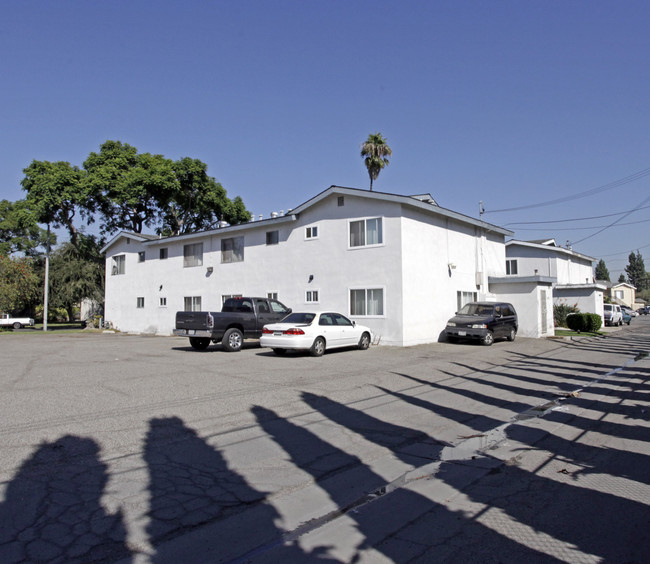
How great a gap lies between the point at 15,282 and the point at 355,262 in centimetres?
3502

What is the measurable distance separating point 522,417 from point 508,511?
3.93 meters

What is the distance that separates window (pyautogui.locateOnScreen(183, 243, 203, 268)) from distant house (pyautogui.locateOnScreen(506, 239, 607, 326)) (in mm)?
21080

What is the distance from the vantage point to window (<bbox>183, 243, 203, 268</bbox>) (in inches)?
1109

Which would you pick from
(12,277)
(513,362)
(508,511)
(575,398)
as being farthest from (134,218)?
(508,511)

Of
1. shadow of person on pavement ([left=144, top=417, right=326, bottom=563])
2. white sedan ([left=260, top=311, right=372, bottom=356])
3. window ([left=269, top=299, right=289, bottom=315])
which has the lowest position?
shadow of person on pavement ([left=144, top=417, right=326, bottom=563])

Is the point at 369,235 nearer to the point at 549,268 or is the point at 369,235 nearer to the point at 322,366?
the point at 322,366

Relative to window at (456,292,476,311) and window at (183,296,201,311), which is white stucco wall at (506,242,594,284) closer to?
window at (456,292,476,311)

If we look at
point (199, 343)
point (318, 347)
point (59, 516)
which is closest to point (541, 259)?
point (318, 347)

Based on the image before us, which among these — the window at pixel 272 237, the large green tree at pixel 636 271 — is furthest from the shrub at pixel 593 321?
the large green tree at pixel 636 271

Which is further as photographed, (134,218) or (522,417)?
(134,218)

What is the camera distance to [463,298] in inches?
932

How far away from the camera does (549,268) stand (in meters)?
39.0

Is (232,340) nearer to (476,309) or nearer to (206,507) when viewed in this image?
(476,309)

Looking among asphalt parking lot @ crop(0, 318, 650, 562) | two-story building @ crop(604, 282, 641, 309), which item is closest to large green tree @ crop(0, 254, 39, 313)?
asphalt parking lot @ crop(0, 318, 650, 562)
